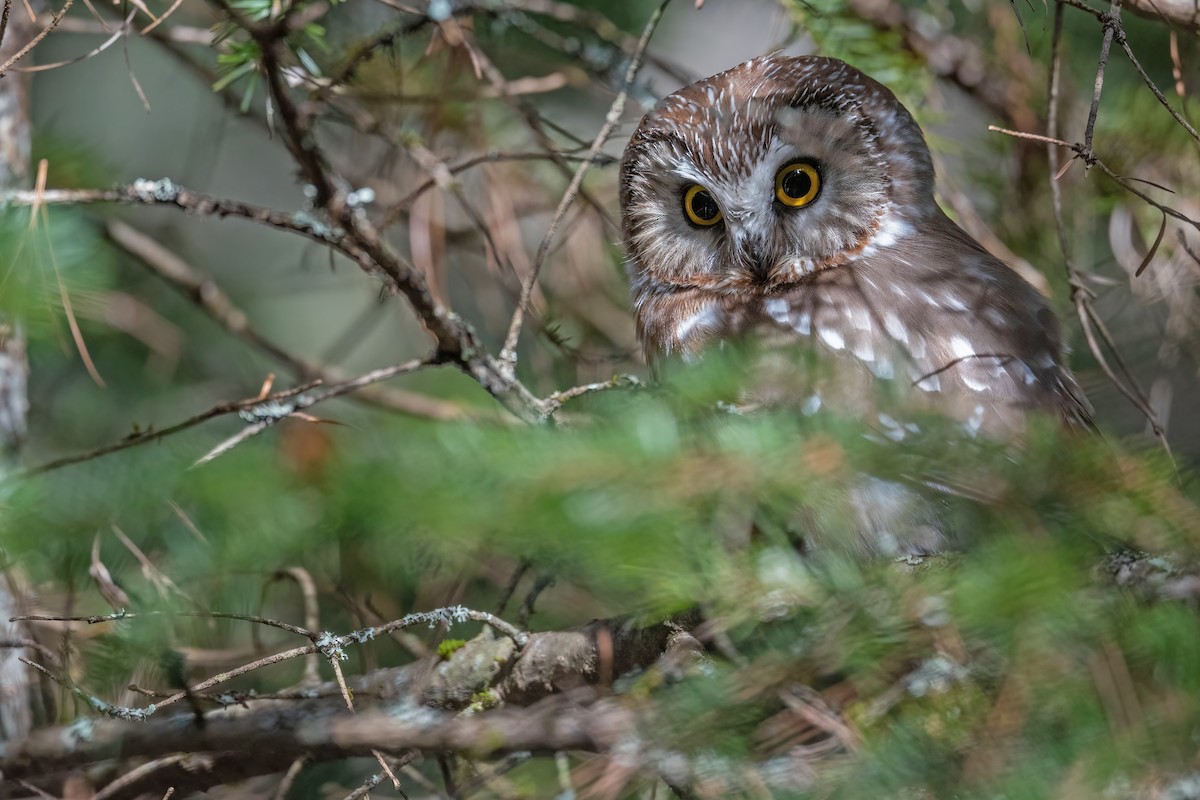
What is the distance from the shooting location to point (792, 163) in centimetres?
257

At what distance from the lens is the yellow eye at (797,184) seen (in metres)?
2.57

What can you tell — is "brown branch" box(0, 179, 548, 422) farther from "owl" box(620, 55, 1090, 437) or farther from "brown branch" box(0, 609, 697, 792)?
"owl" box(620, 55, 1090, 437)

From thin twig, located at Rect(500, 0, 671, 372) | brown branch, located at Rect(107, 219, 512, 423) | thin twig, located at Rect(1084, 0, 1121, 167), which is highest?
thin twig, located at Rect(1084, 0, 1121, 167)

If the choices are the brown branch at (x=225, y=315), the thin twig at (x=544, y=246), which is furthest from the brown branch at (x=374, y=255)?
the brown branch at (x=225, y=315)

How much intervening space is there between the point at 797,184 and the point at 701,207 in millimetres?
273

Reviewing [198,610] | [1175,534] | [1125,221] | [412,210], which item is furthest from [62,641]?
[1125,221]

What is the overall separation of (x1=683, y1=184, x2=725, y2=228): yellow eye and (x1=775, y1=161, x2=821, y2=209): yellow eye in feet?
0.57

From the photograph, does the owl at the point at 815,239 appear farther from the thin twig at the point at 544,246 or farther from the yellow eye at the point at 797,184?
the thin twig at the point at 544,246

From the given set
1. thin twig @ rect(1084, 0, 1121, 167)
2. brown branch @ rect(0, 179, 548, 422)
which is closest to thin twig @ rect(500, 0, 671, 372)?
brown branch @ rect(0, 179, 548, 422)

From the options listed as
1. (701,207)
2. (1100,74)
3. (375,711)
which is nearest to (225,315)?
(701,207)

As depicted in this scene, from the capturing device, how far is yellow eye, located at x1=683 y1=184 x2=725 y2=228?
106 inches

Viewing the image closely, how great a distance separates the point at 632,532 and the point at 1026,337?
163 cm

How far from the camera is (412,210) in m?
3.24

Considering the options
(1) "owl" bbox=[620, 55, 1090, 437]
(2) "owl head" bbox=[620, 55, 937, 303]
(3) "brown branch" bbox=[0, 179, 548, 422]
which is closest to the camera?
(3) "brown branch" bbox=[0, 179, 548, 422]
